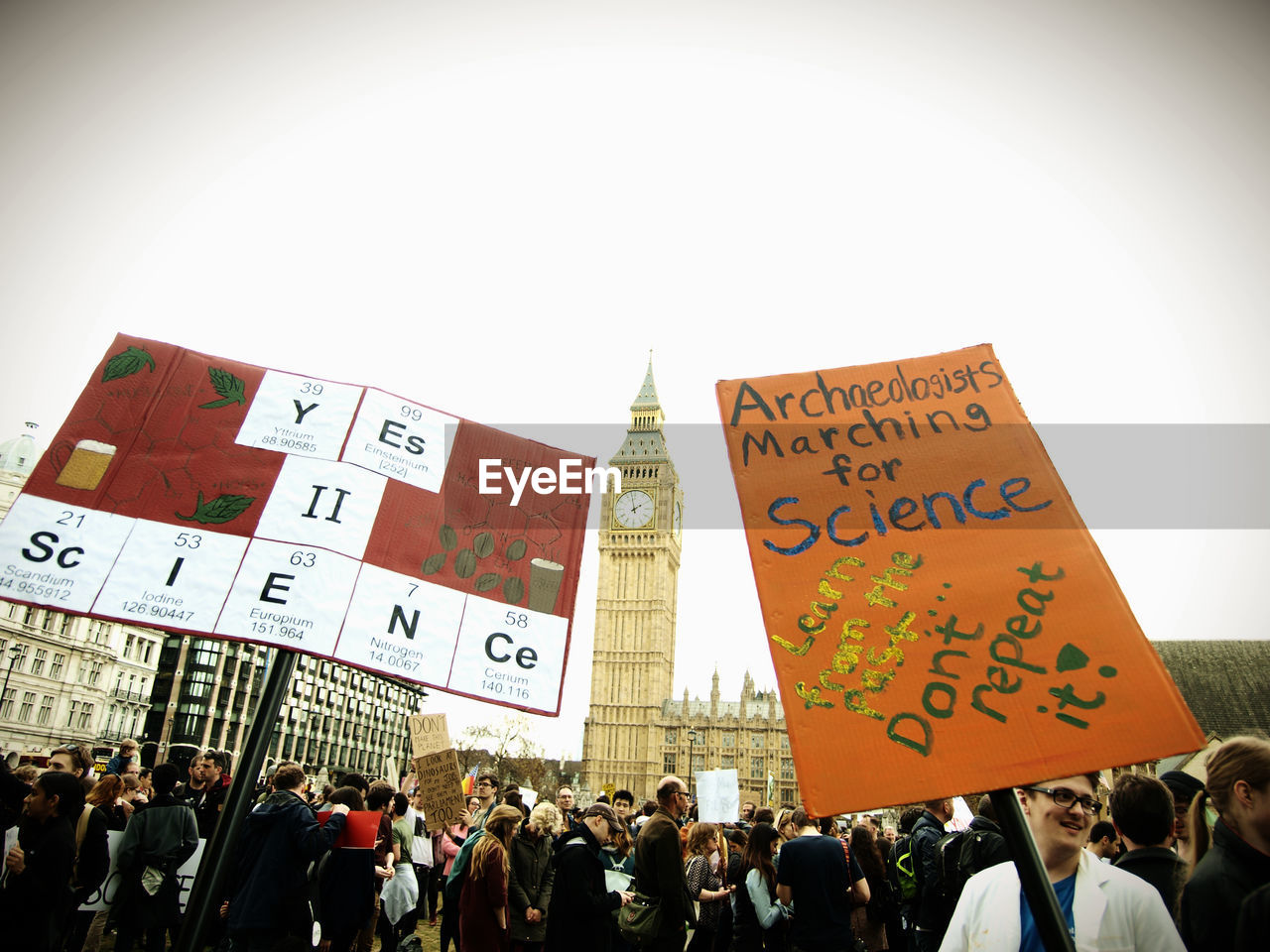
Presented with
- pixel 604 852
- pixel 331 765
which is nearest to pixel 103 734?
pixel 331 765

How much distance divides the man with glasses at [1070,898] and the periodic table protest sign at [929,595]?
36cm

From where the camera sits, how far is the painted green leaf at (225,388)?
11.3ft

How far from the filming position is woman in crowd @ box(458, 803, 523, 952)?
16.1 ft

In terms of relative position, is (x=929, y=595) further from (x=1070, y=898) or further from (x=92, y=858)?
(x=92, y=858)

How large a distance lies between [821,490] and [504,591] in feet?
5.77

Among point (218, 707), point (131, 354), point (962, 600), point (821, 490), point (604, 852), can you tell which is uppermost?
point (218, 707)

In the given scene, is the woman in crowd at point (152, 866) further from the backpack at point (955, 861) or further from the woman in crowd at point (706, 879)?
the backpack at point (955, 861)

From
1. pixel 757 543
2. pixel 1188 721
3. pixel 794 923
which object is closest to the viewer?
pixel 1188 721

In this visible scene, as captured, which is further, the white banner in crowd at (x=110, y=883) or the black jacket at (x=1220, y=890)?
the white banner in crowd at (x=110, y=883)

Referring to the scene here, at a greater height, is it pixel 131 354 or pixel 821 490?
pixel 131 354

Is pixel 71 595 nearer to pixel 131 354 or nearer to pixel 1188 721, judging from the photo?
pixel 131 354

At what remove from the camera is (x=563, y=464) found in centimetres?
409

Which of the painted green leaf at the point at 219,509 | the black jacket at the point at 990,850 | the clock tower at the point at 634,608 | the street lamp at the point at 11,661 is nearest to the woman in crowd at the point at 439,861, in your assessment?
the black jacket at the point at 990,850

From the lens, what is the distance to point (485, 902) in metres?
4.99
